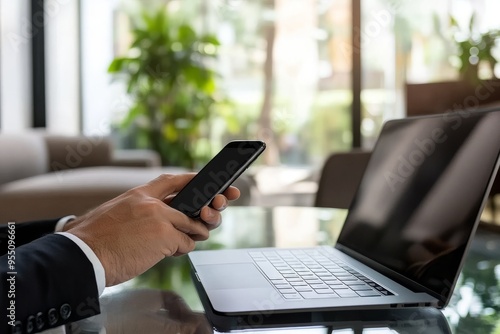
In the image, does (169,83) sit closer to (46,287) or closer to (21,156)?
(21,156)

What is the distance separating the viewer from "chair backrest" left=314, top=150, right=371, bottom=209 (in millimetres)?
1990

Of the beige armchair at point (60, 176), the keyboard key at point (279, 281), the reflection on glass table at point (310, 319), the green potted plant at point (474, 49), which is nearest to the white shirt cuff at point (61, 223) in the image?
the reflection on glass table at point (310, 319)

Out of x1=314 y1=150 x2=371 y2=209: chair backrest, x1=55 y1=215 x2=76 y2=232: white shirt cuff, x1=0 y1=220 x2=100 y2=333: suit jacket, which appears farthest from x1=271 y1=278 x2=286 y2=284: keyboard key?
x1=314 y1=150 x2=371 y2=209: chair backrest

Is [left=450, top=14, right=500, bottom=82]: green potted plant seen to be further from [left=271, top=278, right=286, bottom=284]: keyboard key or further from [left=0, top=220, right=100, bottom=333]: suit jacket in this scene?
[left=0, top=220, right=100, bottom=333]: suit jacket

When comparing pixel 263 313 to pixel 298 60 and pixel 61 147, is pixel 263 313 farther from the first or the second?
pixel 298 60

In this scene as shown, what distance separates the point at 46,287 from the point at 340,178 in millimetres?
1463

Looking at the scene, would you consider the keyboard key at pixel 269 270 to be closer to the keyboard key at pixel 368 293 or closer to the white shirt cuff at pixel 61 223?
the keyboard key at pixel 368 293

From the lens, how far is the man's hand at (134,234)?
2.30 ft

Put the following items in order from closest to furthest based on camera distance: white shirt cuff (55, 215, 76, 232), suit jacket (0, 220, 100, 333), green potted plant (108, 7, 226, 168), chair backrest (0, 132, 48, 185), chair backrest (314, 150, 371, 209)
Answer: suit jacket (0, 220, 100, 333) → white shirt cuff (55, 215, 76, 232) → chair backrest (314, 150, 371, 209) → chair backrest (0, 132, 48, 185) → green potted plant (108, 7, 226, 168)

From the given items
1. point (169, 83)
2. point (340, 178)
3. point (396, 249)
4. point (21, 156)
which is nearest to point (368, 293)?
point (396, 249)

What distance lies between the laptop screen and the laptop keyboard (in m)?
0.05

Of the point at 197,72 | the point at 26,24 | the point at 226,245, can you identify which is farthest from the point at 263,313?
the point at 26,24

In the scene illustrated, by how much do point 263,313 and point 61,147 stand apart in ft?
12.1

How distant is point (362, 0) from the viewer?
16.4 ft
